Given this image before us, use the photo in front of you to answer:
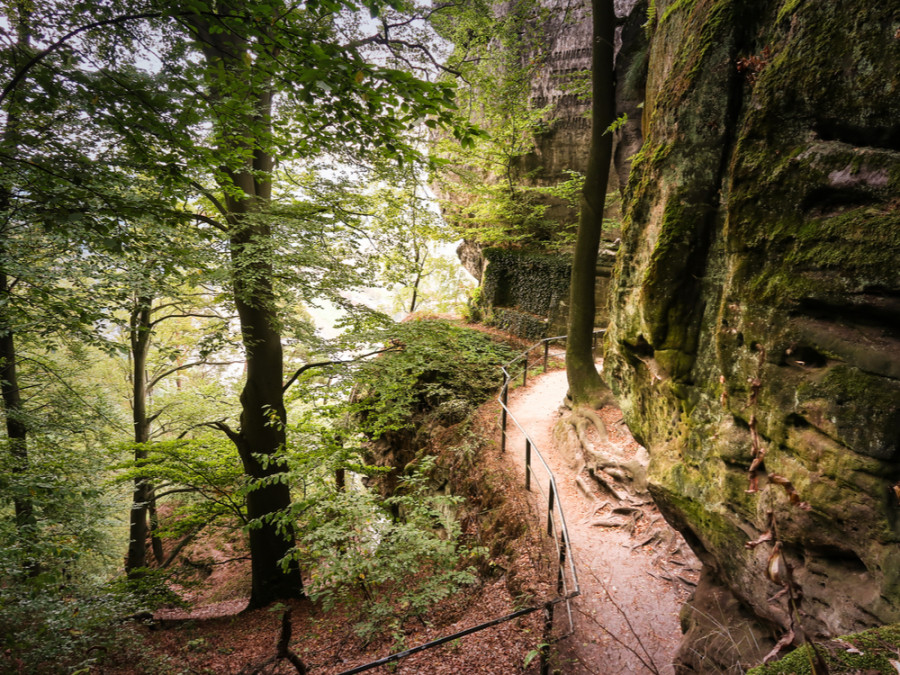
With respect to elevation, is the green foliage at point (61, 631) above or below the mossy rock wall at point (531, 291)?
below

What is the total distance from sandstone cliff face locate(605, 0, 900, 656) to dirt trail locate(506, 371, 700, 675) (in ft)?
3.72

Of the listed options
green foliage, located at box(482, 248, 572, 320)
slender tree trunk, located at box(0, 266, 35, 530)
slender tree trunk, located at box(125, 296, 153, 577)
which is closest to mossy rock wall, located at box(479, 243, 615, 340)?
green foliage, located at box(482, 248, 572, 320)

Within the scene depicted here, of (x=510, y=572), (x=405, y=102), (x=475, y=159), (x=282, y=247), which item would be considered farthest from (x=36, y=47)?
(x=475, y=159)

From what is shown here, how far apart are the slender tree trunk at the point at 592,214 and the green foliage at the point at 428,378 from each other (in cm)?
272

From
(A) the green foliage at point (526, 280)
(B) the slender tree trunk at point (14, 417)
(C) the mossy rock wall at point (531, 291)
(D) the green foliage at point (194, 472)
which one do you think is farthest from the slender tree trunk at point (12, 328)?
(A) the green foliage at point (526, 280)

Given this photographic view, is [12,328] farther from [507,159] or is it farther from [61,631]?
[507,159]

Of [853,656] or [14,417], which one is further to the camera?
[14,417]

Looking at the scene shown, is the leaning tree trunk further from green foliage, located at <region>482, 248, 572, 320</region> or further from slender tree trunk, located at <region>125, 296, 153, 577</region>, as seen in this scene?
green foliage, located at <region>482, 248, 572, 320</region>

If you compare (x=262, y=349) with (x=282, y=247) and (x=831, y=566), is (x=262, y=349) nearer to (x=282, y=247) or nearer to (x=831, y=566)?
(x=282, y=247)

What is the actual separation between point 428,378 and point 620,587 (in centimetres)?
684

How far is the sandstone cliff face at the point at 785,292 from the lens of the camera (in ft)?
7.59

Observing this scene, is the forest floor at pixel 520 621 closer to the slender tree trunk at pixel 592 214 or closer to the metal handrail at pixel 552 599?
the metal handrail at pixel 552 599

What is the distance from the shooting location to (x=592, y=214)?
772 centimetres

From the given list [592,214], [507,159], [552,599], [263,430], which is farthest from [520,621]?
[507,159]
